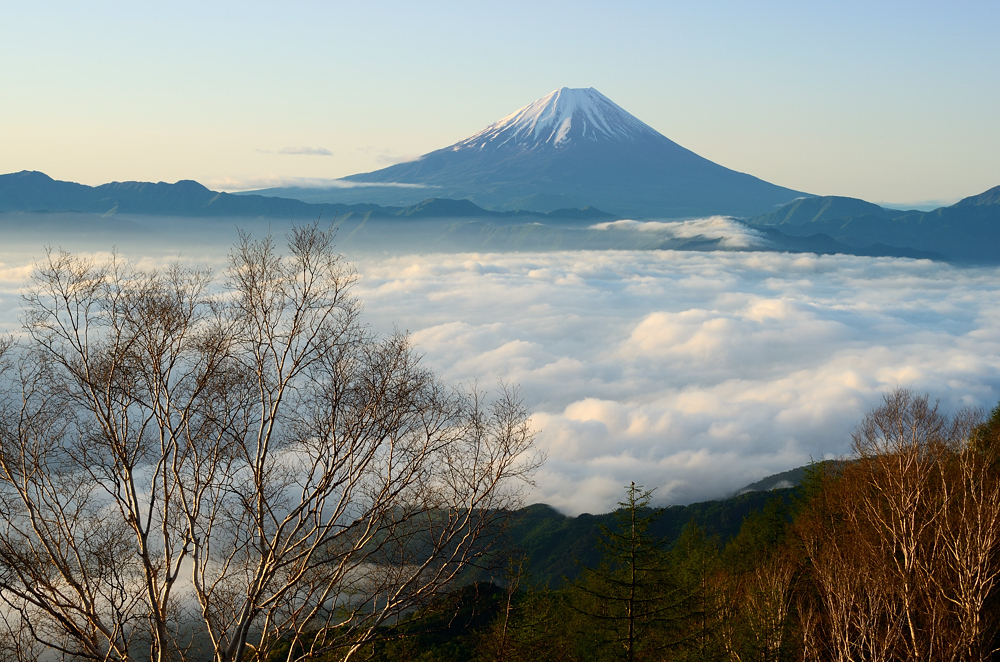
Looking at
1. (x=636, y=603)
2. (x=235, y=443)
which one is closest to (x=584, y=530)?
(x=636, y=603)

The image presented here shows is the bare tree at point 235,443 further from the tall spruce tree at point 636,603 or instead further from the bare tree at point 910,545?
the tall spruce tree at point 636,603

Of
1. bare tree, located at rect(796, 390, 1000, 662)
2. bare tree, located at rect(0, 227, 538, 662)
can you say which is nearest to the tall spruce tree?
bare tree, located at rect(796, 390, 1000, 662)

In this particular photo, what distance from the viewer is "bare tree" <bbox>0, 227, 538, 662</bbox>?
36.8 ft

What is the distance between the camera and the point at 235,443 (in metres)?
12.4

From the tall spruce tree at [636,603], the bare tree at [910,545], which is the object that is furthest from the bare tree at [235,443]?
the tall spruce tree at [636,603]

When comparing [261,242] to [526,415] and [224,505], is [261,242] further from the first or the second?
[526,415]

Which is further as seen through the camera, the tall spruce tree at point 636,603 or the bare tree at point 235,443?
the tall spruce tree at point 636,603

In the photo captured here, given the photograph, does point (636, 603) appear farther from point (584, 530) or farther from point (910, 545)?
point (584, 530)

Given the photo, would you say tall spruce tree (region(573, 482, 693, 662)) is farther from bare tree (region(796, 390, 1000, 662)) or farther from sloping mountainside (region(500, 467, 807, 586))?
sloping mountainside (region(500, 467, 807, 586))

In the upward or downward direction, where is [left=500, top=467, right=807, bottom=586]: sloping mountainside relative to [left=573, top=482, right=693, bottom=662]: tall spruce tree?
downward

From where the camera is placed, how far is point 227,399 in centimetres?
1212

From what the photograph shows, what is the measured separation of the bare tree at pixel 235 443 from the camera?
11.2m

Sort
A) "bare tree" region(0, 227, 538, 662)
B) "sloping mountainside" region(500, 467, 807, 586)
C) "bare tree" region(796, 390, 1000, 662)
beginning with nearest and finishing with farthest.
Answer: "bare tree" region(0, 227, 538, 662)
"bare tree" region(796, 390, 1000, 662)
"sloping mountainside" region(500, 467, 807, 586)

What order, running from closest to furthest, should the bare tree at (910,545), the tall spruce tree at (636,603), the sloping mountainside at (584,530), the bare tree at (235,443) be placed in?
the bare tree at (235,443) → the bare tree at (910,545) → the tall spruce tree at (636,603) → the sloping mountainside at (584,530)
